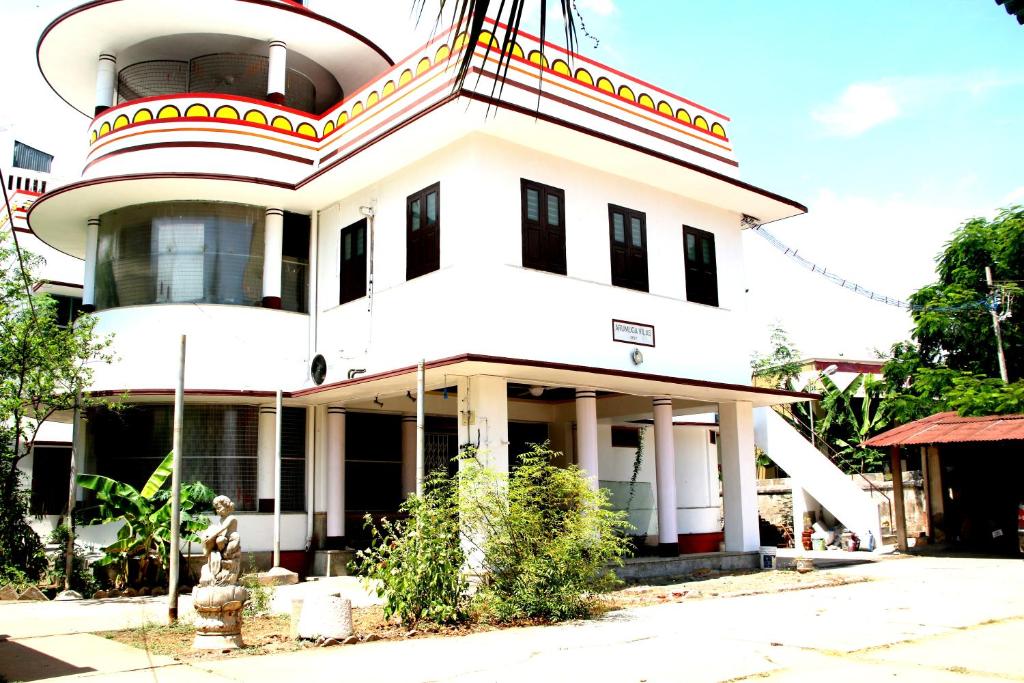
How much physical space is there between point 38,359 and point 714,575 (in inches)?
460

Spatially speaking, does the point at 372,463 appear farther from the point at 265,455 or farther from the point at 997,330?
the point at 997,330

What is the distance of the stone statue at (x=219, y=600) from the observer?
8961 millimetres

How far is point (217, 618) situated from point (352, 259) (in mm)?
8296

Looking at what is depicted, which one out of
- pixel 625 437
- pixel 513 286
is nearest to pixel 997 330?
pixel 625 437

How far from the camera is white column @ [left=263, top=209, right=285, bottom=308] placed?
651 inches

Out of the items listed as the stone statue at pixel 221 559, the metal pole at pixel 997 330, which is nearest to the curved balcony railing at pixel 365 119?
the stone statue at pixel 221 559

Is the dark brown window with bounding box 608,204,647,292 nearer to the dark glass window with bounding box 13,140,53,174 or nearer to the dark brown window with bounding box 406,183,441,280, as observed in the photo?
the dark brown window with bounding box 406,183,441,280

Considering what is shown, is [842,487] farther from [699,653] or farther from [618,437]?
[699,653]

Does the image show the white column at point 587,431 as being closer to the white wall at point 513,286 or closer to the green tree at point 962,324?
the white wall at point 513,286

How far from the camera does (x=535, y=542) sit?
11320 mm

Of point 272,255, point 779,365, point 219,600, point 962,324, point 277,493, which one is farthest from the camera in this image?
point 779,365

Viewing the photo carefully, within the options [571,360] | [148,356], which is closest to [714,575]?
[571,360]

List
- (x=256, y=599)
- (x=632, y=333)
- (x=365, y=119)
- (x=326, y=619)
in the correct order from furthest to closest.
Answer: (x=365, y=119) < (x=632, y=333) < (x=256, y=599) < (x=326, y=619)

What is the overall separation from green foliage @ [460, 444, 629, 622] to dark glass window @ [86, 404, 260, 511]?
5934 millimetres
